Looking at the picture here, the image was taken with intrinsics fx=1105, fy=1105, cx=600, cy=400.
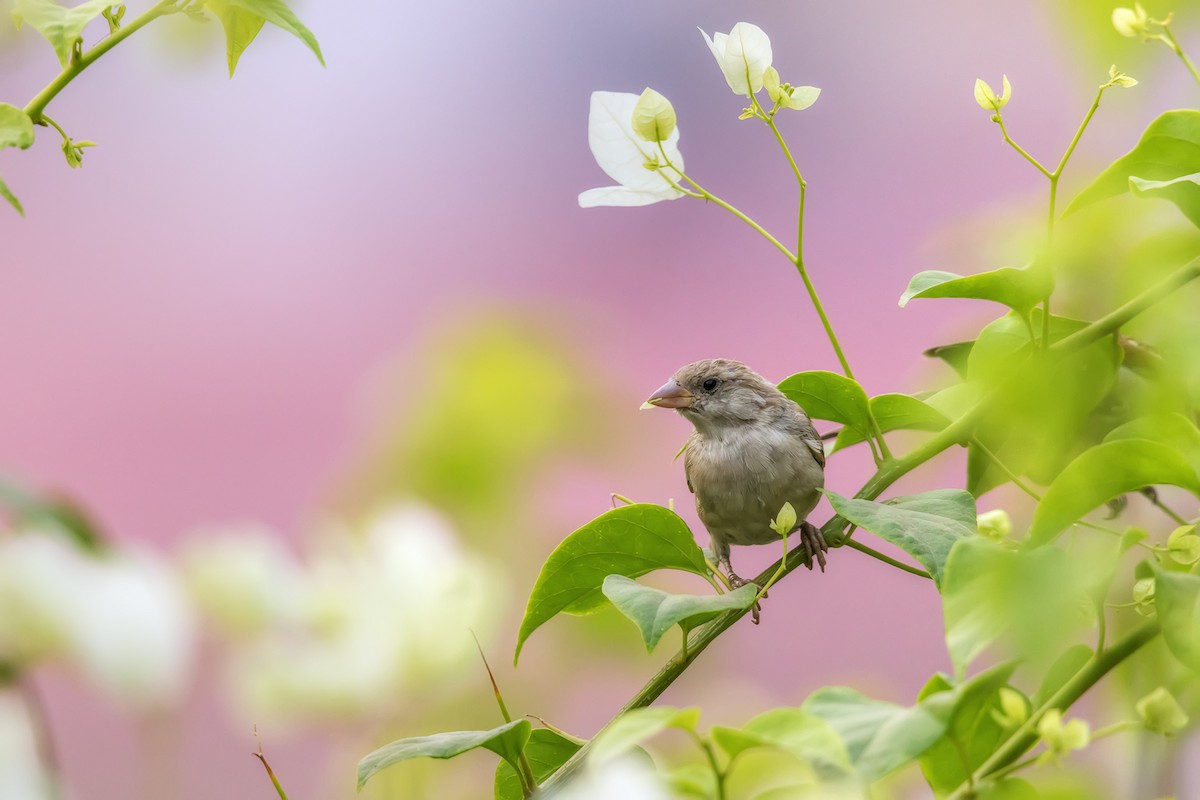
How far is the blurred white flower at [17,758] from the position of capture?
1.57ft

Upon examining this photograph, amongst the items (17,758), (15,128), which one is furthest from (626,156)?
(17,758)

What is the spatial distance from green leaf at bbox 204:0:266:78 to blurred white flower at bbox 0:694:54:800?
30 cm

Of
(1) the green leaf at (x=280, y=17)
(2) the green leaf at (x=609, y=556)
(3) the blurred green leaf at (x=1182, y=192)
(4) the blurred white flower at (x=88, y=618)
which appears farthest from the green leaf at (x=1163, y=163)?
(4) the blurred white flower at (x=88, y=618)

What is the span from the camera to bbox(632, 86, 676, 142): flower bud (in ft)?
1.64

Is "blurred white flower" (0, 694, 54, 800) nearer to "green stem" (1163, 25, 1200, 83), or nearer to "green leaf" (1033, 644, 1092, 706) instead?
"green leaf" (1033, 644, 1092, 706)

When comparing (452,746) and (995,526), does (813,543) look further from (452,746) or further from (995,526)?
(452,746)

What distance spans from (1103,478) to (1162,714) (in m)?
0.08

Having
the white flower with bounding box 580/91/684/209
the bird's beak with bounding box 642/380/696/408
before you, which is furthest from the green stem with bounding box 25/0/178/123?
the bird's beak with bounding box 642/380/696/408

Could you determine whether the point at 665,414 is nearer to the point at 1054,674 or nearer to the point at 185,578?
the point at 185,578

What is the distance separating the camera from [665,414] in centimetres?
134

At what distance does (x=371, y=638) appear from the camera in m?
0.61

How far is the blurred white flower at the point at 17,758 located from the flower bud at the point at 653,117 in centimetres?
38

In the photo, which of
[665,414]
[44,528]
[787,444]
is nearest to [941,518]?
[44,528]

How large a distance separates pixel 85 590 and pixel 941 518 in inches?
15.3
